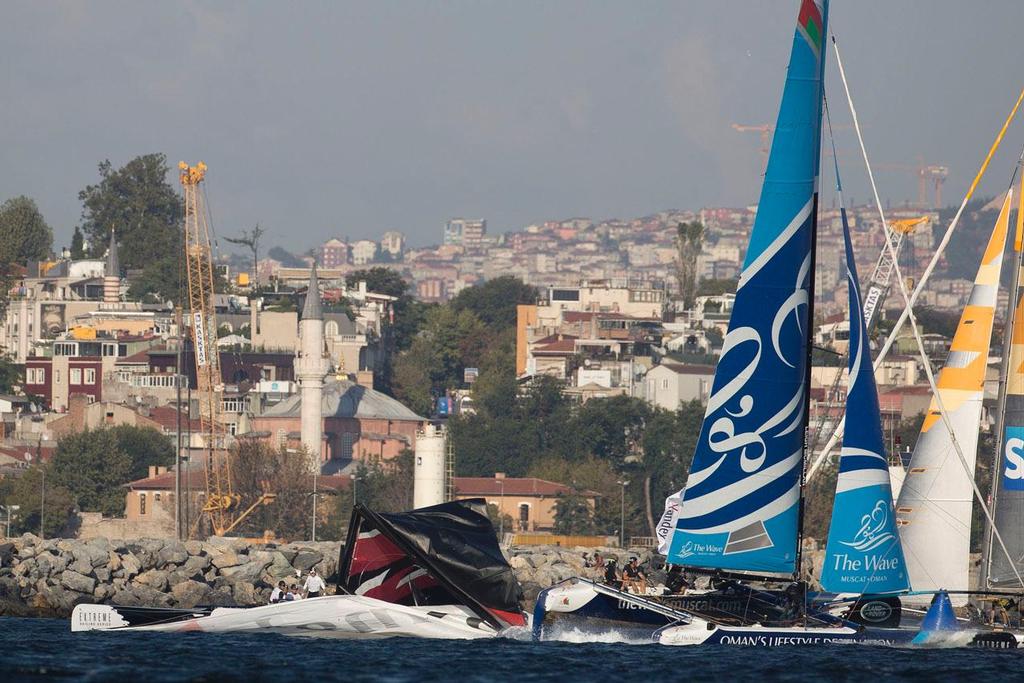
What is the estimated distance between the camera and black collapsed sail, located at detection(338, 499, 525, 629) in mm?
28156

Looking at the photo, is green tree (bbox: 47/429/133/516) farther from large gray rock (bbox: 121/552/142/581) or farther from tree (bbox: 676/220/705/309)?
tree (bbox: 676/220/705/309)

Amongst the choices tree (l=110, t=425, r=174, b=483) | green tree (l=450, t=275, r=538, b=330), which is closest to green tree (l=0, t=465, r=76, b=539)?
tree (l=110, t=425, r=174, b=483)

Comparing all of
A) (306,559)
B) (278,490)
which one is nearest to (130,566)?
(306,559)

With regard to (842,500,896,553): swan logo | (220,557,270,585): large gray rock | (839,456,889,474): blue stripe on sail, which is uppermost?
(839,456,889,474): blue stripe on sail

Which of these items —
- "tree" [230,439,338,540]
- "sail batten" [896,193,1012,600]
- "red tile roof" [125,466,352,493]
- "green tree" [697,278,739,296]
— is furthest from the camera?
"green tree" [697,278,739,296]

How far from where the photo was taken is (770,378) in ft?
84.7

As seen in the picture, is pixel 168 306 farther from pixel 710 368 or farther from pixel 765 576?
pixel 765 576

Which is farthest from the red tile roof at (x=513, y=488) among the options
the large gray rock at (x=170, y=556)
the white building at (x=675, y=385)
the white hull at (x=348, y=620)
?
the white hull at (x=348, y=620)

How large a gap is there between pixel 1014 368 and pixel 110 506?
56.1 metres

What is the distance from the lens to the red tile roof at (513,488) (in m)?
81.1

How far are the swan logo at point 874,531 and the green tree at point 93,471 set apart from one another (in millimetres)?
57926

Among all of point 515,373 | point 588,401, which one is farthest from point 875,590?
point 515,373

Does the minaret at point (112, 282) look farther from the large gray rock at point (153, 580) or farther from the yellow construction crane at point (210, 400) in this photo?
the large gray rock at point (153, 580)

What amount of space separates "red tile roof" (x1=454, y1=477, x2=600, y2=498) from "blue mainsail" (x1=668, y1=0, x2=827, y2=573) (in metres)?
54.3
